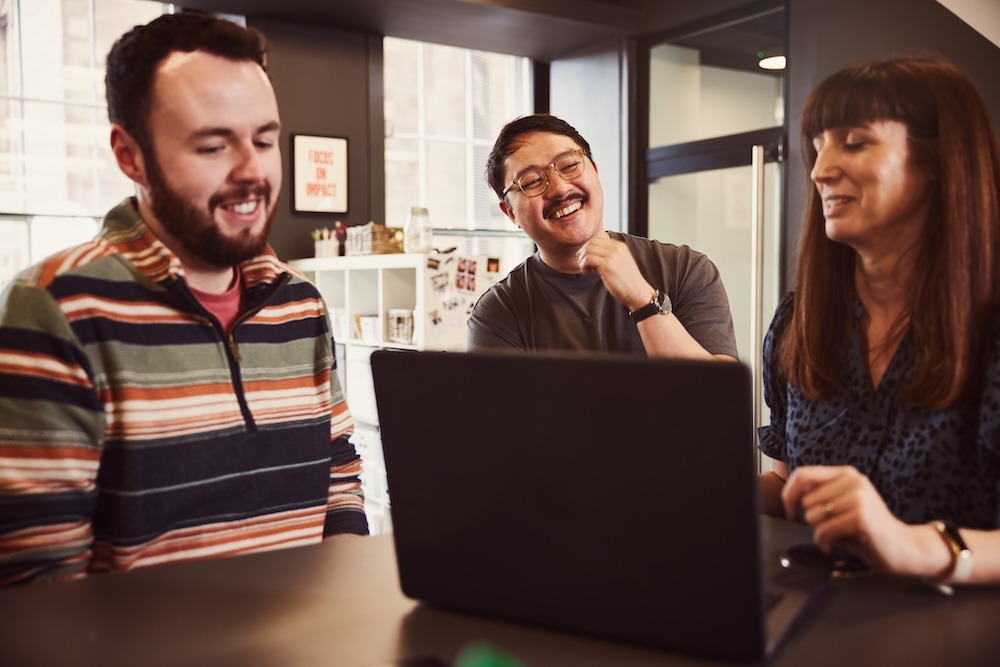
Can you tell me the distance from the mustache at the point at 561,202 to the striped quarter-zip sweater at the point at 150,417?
739 millimetres

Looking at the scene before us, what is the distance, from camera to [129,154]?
4.58 feet

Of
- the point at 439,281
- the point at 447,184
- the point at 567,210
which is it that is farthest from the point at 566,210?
the point at 447,184

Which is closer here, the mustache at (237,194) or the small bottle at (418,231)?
the mustache at (237,194)

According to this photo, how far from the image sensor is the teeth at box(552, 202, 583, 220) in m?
2.10

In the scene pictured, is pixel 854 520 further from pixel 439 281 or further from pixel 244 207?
pixel 439 281

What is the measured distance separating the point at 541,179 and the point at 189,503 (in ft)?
3.72

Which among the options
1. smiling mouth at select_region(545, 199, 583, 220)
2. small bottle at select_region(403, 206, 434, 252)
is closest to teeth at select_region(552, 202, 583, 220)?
smiling mouth at select_region(545, 199, 583, 220)

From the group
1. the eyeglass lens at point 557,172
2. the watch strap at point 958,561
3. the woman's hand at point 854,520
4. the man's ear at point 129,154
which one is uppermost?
the eyeglass lens at point 557,172

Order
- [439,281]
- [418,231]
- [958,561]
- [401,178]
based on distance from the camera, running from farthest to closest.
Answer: [401,178] → [418,231] → [439,281] → [958,561]

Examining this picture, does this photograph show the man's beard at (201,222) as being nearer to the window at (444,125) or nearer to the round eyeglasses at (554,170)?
the round eyeglasses at (554,170)

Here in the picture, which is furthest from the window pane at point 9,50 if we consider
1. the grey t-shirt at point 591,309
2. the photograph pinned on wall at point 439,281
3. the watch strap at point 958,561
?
the watch strap at point 958,561

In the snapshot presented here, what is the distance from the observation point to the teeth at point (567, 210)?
2102mm

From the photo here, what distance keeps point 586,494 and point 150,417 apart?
78cm

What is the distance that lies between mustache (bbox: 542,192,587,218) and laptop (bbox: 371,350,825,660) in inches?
49.8
